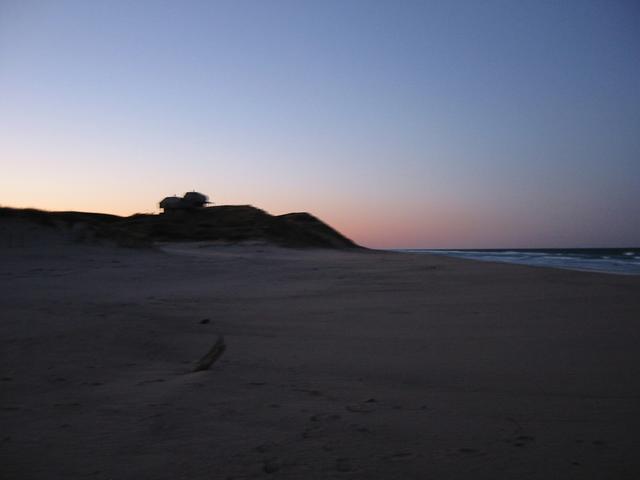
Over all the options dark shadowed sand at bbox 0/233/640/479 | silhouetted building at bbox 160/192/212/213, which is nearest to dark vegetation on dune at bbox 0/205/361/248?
silhouetted building at bbox 160/192/212/213

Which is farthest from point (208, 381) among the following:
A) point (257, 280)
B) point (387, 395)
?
point (257, 280)

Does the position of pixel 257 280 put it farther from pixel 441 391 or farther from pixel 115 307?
pixel 441 391

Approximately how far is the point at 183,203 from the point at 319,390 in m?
25.4

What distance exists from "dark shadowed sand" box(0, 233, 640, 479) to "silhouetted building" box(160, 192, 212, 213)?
2217cm

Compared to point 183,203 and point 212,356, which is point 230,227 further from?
point 212,356

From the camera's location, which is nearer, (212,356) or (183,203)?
(212,356)

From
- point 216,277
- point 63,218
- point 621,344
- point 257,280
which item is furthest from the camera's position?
point 63,218

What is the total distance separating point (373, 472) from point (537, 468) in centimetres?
54

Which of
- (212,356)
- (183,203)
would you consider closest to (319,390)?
(212,356)

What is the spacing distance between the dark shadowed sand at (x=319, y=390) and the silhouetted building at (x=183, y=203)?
72.7 feet

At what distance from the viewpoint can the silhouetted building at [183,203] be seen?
25578mm

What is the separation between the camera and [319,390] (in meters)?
1.98

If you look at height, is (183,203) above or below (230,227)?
above

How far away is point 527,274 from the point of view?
23.6ft
